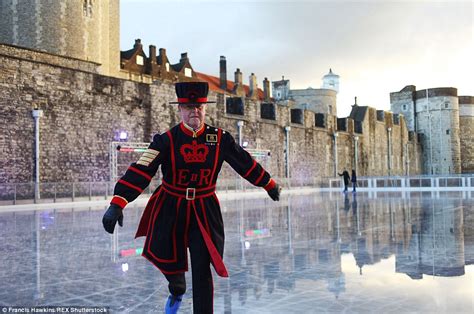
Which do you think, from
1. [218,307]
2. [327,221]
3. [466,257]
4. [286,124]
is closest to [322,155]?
[286,124]

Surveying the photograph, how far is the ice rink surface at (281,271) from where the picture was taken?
4.07 metres

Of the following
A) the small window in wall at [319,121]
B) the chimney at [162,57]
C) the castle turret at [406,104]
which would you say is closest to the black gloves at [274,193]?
the small window in wall at [319,121]

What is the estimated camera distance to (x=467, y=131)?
58031mm

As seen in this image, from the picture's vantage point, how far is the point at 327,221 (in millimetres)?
10930

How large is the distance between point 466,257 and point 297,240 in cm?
264

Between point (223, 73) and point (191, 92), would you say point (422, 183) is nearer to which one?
point (191, 92)

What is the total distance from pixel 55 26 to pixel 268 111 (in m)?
15.1

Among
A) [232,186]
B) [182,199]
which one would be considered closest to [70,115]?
[232,186]

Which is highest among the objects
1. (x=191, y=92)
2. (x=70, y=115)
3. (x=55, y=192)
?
(x=70, y=115)

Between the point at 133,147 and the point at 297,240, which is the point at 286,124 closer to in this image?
the point at 133,147

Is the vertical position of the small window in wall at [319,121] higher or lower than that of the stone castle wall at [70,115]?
higher

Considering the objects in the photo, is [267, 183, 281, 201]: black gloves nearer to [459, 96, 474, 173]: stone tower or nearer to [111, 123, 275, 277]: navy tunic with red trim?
[111, 123, 275, 277]: navy tunic with red trim

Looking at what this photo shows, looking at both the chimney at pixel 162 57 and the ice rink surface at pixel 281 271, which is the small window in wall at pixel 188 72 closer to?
the chimney at pixel 162 57

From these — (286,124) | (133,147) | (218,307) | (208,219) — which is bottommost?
(218,307)
